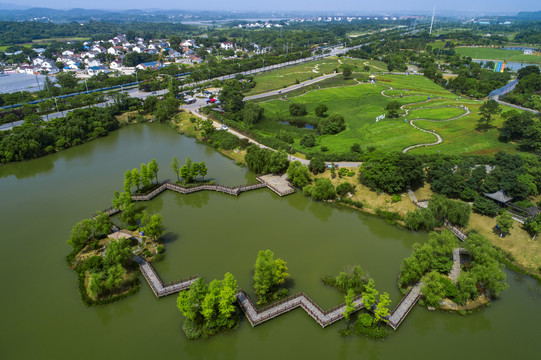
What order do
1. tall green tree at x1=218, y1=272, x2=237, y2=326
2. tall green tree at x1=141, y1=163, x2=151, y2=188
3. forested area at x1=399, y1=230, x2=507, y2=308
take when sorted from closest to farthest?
1. tall green tree at x1=218, y1=272, x2=237, y2=326
2. forested area at x1=399, y1=230, x2=507, y2=308
3. tall green tree at x1=141, y1=163, x2=151, y2=188

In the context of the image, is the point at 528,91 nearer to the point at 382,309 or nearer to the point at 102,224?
the point at 382,309

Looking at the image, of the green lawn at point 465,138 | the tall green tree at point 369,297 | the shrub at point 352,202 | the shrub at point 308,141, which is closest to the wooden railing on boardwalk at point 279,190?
the shrub at point 352,202

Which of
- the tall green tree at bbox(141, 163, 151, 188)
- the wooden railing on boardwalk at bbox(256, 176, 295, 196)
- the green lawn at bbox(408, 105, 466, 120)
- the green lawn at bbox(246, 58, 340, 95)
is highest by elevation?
the green lawn at bbox(246, 58, 340, 95)

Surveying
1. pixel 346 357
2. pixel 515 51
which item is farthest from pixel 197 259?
pixel 515 51

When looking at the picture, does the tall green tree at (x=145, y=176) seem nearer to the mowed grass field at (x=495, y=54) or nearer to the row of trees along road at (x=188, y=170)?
the row of trees along road at (x=188, y=170)

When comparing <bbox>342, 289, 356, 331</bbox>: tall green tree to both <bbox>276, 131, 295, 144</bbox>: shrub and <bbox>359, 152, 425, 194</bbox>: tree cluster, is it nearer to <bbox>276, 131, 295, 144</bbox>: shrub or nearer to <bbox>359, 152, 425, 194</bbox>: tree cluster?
<bbox>359, 152, 425, 194</bbox>: tree cluster

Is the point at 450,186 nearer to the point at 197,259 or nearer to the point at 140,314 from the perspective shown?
the point at 197,259

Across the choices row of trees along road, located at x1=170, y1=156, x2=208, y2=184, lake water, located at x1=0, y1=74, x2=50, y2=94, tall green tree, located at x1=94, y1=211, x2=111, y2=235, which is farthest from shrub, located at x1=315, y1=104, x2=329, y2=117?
lake water, located at x1=0, y1=74, x2=50, y2=94
